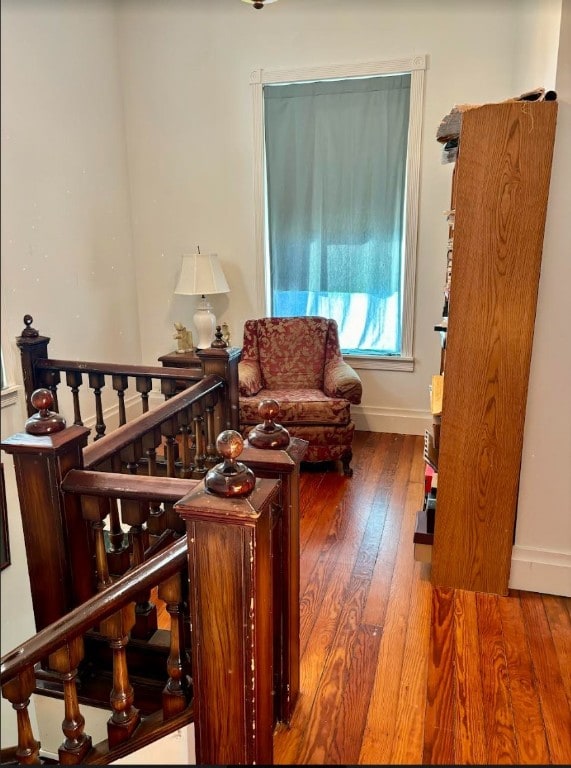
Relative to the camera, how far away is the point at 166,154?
430cm

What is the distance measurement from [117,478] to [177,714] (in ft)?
1.98

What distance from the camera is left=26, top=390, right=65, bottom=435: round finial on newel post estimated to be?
5.23 feet

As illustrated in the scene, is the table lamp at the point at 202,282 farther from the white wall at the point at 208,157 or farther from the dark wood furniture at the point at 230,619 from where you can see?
the dark wood furniture at the point at 230,619

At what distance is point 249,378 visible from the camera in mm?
3850

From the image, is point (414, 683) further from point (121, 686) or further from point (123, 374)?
point (123, 374)

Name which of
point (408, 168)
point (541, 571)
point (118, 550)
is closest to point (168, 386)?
point (118, 550)

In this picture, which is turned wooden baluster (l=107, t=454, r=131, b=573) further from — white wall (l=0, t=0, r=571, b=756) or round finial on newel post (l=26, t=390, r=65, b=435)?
white wall (l=0, t=0, r=571, b=756)

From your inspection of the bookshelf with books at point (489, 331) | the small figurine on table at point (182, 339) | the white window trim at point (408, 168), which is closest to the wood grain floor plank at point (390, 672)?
the bookshelf with books at point (489, 331)

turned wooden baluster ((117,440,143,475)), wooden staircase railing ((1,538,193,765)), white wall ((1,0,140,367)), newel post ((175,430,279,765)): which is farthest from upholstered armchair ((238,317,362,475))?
newel post ((175,430,279,765))

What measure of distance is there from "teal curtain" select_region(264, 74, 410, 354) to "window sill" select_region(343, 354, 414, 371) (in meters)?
0.07

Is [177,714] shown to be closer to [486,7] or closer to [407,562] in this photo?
[407,562]

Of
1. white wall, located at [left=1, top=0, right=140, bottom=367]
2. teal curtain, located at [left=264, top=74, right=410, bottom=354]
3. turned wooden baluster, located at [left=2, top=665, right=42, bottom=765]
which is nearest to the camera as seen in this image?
white wall, located at [left=1, top=0, right=140, bottom=367]

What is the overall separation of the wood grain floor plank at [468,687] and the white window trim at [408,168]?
215cm

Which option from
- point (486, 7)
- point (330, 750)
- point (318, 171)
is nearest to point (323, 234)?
point (318, 171)
